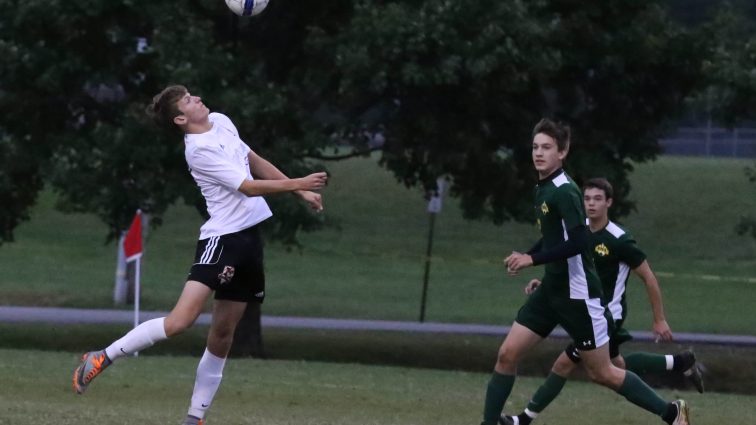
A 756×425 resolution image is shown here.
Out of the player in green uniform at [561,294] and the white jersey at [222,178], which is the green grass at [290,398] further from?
the white jersey at [222,178]

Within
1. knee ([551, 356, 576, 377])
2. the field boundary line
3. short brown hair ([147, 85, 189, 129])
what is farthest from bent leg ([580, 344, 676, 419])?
the field boundary line

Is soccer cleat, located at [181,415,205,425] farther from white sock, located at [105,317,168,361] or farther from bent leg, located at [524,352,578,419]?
bent leg, located at [524,352,578,419]

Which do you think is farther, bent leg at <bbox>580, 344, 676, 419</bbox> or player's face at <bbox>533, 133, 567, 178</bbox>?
bent leg at <bbox>580, 344, 676, 419</bbox>

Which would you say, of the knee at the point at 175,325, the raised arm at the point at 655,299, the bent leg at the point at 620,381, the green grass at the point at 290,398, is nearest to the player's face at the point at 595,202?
the raised arm at the point at 655,299

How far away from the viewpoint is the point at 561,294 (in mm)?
8664

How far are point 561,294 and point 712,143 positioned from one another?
51.5 meters

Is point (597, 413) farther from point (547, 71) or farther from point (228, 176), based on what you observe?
point (547, 71)

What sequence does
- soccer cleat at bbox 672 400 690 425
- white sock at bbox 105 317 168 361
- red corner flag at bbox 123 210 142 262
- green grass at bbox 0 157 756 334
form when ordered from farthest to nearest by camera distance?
green grass at bbox 0 157 756 334
red corner flag at bbox 123 210 142 262
soccer cleat at bbox 672 400 690 425
white sock at bbox 105 317 168 361


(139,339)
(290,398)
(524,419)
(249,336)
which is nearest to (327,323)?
(249,336)

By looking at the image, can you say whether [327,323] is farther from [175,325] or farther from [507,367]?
[175,325]

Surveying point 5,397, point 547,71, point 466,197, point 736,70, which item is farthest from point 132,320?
point 5,397

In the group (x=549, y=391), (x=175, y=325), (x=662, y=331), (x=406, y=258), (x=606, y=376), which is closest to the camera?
(x=175, y=325)

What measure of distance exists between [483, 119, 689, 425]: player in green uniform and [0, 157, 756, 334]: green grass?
17.2m

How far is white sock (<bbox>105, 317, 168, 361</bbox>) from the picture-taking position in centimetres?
811
